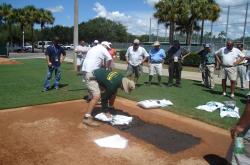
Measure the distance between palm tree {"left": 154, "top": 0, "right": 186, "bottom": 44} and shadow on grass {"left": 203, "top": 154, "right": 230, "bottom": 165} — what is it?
81.1ft

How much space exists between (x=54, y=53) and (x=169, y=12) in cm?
2136

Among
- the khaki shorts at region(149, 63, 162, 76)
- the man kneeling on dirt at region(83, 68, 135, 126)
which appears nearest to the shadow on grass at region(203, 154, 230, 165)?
the man kneeling on dirt at region(83, 68, 135, 126)

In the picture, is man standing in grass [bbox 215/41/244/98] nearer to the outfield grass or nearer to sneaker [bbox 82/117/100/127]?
the outfield grass

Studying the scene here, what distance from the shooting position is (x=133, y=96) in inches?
386

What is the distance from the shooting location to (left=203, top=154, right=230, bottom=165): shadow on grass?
479 centimetres

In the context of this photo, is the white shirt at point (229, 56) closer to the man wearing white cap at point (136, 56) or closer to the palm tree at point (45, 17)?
the man wearing white cap at point (136, 56)

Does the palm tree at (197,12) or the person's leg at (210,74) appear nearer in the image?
the person's leg at (210,74)

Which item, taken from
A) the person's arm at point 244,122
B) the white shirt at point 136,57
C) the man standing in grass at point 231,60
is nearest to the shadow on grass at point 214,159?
the person's arm at point 244,122

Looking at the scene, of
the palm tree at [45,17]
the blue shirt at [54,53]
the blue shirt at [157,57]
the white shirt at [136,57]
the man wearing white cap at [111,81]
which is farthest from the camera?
the palm tree at [45,17]

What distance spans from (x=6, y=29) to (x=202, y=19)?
156 feet

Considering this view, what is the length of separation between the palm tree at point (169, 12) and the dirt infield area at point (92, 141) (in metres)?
23.0

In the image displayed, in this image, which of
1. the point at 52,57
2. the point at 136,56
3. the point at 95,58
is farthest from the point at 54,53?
the point at 95,58

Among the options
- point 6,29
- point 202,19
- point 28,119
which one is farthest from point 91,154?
point 6,29

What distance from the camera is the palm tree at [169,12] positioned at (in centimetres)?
2928
